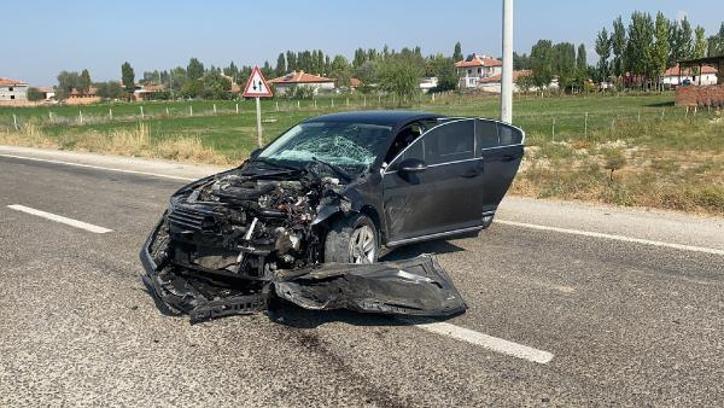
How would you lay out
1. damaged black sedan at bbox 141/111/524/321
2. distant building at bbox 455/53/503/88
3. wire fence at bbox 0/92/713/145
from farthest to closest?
distant building at bbox 455/53/503/88 < wire fence at bbox 0/92/713/145 < damaged black sedan at bbox 141/111/524/321

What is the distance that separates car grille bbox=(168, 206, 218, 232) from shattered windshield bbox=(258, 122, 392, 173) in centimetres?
133

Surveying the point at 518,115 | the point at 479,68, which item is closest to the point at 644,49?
the point at 518,115

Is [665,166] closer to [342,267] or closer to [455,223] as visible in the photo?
[455,223]

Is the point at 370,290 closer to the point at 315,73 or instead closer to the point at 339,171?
the point at 339,171

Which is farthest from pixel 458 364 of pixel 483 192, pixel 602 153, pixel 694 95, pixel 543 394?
pixel 694 95

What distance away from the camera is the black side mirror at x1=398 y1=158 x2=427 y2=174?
593cm

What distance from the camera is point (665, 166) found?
14.1 m

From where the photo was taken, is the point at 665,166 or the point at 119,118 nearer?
the point at 665,166

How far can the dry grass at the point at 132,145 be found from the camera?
18.1 m

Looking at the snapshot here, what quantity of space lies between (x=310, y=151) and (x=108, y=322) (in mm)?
2515

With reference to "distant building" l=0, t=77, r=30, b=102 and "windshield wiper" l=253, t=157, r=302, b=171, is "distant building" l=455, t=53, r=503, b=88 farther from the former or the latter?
"windshield wiper" l=253, t=157, r=302, b=171

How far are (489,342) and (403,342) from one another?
562mm

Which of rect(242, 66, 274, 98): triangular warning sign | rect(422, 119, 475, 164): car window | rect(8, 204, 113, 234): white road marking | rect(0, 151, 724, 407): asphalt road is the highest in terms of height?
rect(242, 66, 274, 98): triangular warning sign

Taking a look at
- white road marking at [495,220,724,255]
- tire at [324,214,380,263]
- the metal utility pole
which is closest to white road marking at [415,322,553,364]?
tire at [324,214,380,263]
